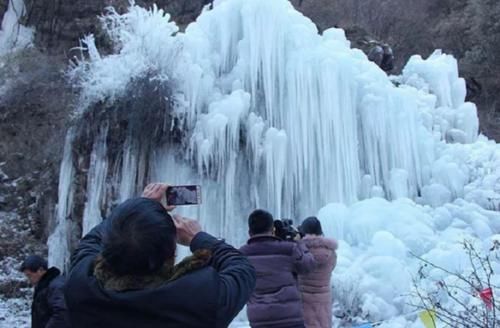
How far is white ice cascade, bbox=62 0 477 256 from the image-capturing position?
8.98 m

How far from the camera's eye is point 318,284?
4789mm

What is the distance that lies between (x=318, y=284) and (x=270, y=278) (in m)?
0.79

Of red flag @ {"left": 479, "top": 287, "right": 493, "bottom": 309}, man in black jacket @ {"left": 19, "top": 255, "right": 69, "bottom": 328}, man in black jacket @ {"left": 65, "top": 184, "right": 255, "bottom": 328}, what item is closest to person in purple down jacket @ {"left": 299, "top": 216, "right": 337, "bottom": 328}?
red flag @ {"left": 479, "top": 287, "right": 493, "bottom": 309}

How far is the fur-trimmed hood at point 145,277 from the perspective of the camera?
1778mm

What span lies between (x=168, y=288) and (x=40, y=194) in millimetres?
13899

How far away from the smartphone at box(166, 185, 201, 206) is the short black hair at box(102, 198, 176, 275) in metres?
0.37

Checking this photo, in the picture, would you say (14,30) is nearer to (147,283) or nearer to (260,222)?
(260,222)

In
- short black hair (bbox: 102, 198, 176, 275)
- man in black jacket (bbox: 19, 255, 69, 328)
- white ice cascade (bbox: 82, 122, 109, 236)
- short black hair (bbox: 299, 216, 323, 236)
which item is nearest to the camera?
short black hair (bbox: 102, 198, 176, 275)

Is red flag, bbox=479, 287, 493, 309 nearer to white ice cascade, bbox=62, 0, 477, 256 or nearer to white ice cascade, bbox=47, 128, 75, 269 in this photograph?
white ice cascade, bbox=62, 0, 477, 256

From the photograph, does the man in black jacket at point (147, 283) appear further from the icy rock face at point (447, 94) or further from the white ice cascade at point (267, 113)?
the icy rock face at point (447, 94)

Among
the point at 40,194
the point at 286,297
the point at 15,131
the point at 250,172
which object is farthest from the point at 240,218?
the point at 15,131

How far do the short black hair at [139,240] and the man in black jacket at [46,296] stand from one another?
2.04 metres

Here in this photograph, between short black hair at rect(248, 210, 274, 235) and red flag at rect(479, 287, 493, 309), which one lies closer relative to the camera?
red flag at rect(479, 287, 493, 309)

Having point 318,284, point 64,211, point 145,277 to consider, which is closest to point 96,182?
point 64,211
